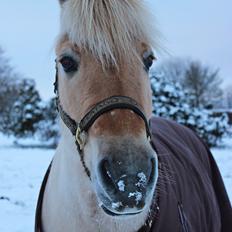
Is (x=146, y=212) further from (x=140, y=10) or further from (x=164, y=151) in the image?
(x=140, y=10)

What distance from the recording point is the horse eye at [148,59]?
2.01m

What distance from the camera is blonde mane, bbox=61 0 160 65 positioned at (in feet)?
6.07

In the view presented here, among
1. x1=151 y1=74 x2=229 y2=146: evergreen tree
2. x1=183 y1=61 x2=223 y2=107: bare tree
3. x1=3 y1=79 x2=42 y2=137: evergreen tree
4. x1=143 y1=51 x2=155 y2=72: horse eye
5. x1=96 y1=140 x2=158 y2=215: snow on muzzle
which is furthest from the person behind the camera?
x1=183 y1=61 x2=223 y2=107: bare tree

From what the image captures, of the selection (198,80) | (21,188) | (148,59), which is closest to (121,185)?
(148,59)

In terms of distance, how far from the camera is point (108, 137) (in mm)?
1585

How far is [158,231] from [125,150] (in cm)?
67

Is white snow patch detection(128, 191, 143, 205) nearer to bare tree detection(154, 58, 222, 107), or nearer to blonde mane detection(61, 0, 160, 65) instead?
blonde mane detection(61, 0, 160, 65)

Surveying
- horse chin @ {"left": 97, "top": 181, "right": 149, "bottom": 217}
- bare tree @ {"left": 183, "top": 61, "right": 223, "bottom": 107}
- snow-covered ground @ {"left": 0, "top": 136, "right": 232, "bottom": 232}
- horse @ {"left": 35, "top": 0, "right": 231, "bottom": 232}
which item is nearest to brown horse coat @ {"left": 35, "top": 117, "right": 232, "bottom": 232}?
horse @ {"left": 35, "top": 0, "right": 231, "bottom": 232}

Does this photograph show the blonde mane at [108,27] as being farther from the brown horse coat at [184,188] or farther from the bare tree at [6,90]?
the bare tree at [6,90]

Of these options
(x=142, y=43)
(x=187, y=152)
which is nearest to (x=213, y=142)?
(x=187, y=152)

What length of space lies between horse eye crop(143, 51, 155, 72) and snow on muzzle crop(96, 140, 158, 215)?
61cm

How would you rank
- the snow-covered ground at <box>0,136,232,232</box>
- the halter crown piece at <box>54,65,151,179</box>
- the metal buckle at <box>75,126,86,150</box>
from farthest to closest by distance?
the snow-covered ground at <box>0,136,232,232</box>
the metal buckle at <box>75,126,86,150</box>
the halter crown piece at <box>54,65,151,179</box>

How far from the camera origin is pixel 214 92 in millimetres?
32656

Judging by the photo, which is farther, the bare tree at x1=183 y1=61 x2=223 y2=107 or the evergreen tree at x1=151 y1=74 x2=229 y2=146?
the bare tree at x1=183 y1=61 x2=223 y2=107
